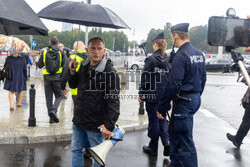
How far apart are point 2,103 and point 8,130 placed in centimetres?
356

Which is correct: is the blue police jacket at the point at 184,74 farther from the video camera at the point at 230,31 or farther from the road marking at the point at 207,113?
the road marking at the point at 207,113

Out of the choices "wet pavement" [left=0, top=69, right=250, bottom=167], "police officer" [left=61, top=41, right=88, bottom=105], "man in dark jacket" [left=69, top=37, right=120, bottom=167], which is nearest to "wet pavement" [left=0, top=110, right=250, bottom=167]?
"wet pavement" [left=0, top=69, right=250, bottom=167]

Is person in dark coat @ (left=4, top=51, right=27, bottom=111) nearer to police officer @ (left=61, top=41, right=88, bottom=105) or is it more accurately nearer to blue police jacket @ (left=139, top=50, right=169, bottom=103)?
police officer @ (left=61, top=41, right=88, bottom=105)

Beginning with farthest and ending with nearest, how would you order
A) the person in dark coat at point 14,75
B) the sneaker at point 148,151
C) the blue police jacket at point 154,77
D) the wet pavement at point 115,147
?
the person in dark coat at point 14,75 → the sneaker at point 148,151 → the blue police jacket at point 154,77 → the wet pavement at point 115,147

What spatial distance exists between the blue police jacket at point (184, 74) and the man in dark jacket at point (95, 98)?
73 cm

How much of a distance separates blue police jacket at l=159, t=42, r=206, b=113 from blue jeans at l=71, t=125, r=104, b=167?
38.7 inches

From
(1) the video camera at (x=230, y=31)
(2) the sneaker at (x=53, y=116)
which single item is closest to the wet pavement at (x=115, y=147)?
(2) the sneaker at (x=53, y=116)

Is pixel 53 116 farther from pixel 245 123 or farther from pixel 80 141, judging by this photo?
pixel 245 123

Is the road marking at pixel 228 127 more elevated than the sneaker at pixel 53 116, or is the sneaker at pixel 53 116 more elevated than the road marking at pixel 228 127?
the sneaker at pixel 53 116

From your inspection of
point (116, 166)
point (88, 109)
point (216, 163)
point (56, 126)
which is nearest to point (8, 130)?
point (56, 126)

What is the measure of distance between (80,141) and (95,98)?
1.93ft

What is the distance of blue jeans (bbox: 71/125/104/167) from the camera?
11.0ft

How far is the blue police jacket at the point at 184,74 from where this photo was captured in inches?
143

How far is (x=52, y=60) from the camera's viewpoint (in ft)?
21.1
